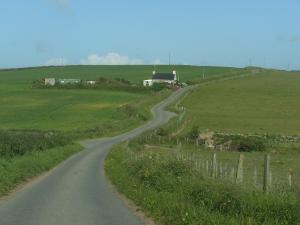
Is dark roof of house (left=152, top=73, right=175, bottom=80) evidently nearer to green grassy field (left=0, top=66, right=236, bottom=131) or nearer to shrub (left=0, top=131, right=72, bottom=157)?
green grassy field (left=0, top=66, right=236, bottom=131)

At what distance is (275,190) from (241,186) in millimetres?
755

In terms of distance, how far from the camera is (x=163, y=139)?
69.8 m

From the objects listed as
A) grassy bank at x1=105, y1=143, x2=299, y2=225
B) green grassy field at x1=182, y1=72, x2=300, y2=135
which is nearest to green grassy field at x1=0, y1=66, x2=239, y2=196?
grassy bank at x1=105, y1=143, x2=299, y2=225

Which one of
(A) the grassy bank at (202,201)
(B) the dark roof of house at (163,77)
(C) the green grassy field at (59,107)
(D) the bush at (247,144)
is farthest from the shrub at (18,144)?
(B) the dark roof of house at (163,77)

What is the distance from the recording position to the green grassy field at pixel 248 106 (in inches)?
3391

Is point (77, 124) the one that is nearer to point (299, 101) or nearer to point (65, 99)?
point (65, 99)

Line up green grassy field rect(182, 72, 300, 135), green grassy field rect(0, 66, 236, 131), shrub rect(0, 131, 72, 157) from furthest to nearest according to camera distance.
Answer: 1. green grassy field rect(0, 66, 236, 131)
2. green grassy field rect(182, 72, 300, 135)
3. shrub rect(0, 131, 72, 157)

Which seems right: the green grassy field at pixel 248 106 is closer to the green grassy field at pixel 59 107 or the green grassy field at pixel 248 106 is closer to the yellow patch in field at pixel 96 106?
the green grassy field at pixel 59 107

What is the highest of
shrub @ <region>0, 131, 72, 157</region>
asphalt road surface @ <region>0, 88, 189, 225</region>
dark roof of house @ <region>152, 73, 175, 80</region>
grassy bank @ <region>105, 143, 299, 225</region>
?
dark roof of house @ <region>152, 73, 175, 80</region>

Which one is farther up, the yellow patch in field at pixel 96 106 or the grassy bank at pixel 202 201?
the grassy bank at pixel 202 201

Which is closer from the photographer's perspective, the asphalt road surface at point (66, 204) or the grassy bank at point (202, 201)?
the grassy bank at point (202, 201)

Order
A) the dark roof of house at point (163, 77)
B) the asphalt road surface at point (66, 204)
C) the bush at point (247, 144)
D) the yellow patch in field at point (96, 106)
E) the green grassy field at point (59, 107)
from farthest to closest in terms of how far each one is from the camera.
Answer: the dark roof of house at point (163, 77) < the yellow patch in field at point (96, 106) < the green grassy field at point (59, 107) < the bush at point (247, 144) < the asphalt road surface at point (66, 204)

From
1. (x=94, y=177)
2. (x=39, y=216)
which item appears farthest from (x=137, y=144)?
(x=39, y=216)

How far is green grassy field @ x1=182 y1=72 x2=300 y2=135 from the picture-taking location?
86.1 meters
